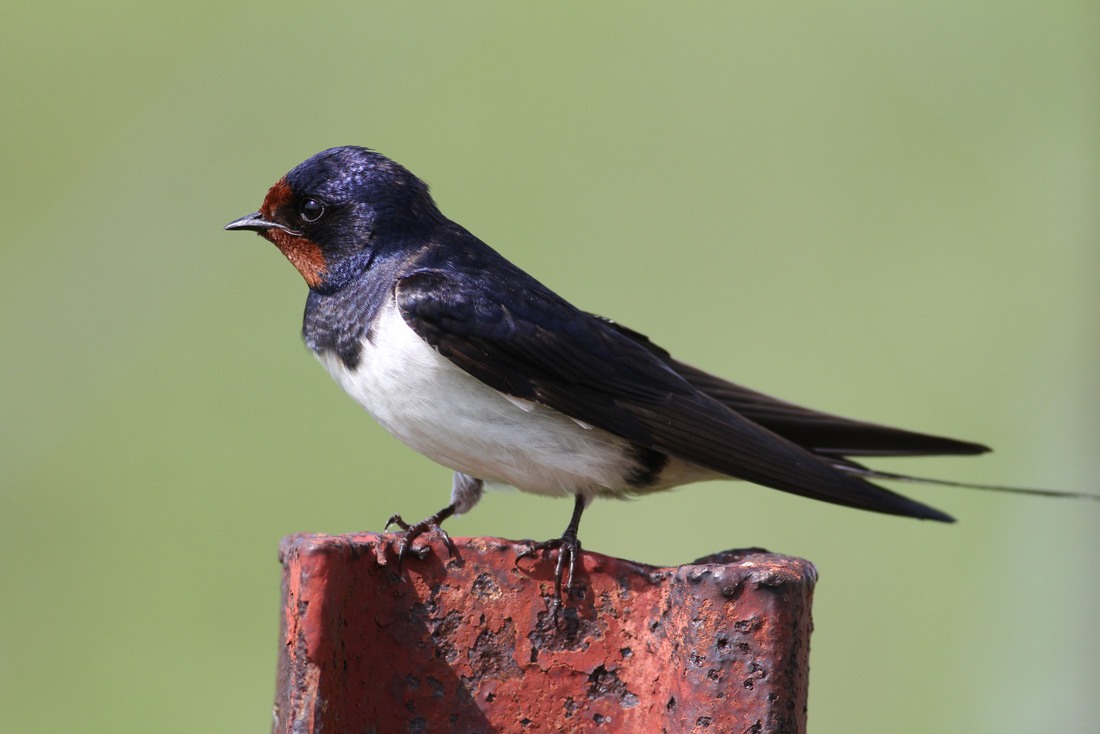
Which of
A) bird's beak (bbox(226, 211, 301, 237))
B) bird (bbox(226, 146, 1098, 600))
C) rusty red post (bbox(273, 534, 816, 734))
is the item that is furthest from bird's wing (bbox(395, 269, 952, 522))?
rusty red post (bbox(273, 534, 816, 734))

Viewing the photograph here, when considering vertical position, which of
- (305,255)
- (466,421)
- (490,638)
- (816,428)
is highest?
(305,255)

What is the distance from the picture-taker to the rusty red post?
1.18 metres

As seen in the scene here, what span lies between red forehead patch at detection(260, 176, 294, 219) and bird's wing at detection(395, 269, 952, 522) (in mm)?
282

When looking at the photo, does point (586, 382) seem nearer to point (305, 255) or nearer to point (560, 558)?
point (305, 255)

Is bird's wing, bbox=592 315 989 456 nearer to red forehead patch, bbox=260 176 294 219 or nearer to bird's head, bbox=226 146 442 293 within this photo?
bird's head, bbox=226 146 442 293

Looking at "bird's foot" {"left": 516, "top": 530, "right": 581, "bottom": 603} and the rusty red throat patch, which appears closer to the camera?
"bird's foot" {"left": 516, "top": 530, "right": 581, "bottom": 603}

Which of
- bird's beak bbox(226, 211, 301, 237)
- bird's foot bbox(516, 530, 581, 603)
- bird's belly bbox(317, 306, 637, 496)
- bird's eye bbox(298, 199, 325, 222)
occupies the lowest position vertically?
bird's foot bbox(516, 530, 581, 603)

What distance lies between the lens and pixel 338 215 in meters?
1.99

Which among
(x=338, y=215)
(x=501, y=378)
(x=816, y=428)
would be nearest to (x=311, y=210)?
(x=338, y=215)

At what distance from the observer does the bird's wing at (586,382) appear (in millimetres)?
1788

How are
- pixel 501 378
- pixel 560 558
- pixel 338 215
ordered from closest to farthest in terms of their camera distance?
1. pixel 560 558
2. pixel 501 378
3. pixel 338 215

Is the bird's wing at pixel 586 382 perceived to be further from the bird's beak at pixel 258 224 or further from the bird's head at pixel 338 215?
the bird's beak at pixel 258 224

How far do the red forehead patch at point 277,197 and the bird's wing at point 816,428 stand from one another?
1.89 feet

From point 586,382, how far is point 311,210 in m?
0.56
